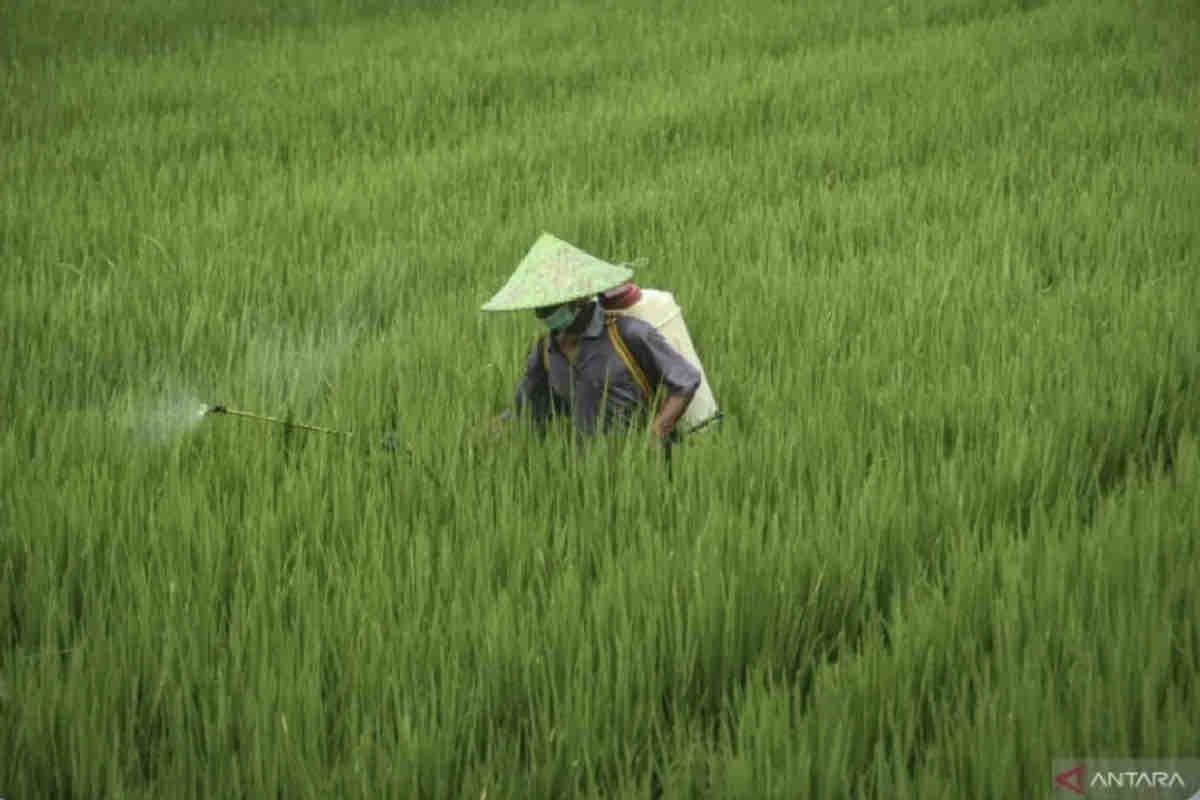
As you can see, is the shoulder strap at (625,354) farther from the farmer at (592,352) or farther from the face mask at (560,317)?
the face mask at (560,317)

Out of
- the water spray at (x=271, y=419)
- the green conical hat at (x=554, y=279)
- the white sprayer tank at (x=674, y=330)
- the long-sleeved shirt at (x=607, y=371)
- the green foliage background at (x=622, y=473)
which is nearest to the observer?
the green foliage background at (x=622, y=473)

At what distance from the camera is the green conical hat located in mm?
2436

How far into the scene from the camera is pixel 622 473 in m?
2.36

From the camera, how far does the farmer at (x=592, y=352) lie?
2.47 m

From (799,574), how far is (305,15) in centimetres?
907

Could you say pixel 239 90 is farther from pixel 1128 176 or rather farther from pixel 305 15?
pixel 1128 176

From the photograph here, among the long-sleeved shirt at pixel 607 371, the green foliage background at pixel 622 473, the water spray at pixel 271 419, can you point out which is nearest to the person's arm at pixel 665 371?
the long-sleeved shirt at pixel 607 371

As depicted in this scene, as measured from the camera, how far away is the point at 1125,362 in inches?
113

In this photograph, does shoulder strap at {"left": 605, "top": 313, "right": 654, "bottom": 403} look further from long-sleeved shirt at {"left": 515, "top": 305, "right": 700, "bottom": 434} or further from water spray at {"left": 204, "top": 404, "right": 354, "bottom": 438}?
water spray at {"left": 204, "top": 404, "right": 354, "bottom": 438}

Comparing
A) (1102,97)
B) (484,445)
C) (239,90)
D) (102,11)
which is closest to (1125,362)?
(484,445)

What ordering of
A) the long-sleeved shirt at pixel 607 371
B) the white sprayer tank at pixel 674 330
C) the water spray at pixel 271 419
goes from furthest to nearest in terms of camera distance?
the white sprayer tank at pixel 674 330 → the long-sleeved shirt at pixel 607 371 → the water spray at pixel 271 419

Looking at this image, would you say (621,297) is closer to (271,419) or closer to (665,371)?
(665,371)

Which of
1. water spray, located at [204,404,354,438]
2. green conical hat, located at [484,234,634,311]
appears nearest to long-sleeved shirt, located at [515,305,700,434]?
green conical hat, located at [484,234,634,311]

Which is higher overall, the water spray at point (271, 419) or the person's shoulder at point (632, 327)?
the person's shoulder at point (632, 327)
